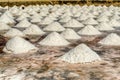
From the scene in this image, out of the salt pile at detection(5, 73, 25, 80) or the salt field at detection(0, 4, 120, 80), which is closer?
the salt pile at detection(5, 73, 25, 80)

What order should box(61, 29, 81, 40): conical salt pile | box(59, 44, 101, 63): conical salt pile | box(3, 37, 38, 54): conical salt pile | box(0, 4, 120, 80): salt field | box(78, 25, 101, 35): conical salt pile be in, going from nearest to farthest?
1. box(0, 4, 120, 80): salt field
2. box(59, 44, 101, 63): conical salt pile
3. box(3, 37, 38, 54): conical salt pile
4. box(61, 29, 81, 40): conical salt pile
5. box(78, 25, 101, 35): conical salt pile

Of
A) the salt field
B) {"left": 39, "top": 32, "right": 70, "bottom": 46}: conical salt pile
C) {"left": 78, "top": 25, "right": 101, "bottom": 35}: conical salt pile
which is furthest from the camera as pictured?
{"left": 78, "top": 25, "right": 101, "bottom": 35}: conical salt pile

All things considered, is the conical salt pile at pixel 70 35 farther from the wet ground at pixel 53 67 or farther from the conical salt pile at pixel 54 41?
the wet ground at pixel 53 67

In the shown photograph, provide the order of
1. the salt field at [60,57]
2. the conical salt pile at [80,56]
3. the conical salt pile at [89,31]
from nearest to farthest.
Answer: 1. the salt field at [60,57]
2. the conical salt pile at [80,56]
3. the conical salt pile at [89,31]

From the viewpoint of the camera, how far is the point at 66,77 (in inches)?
216

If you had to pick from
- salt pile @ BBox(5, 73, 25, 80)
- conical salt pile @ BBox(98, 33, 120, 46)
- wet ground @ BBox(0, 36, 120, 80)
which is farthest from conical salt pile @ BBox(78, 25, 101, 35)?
salt pile @ BBox(5, 73, 25, 80)

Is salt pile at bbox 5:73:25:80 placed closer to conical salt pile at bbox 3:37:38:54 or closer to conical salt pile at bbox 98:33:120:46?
conical salt pile at bbox 3:37:38:54

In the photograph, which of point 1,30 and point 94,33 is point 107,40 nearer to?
point 94,33

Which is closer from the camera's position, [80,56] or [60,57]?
Answer: [80,56]

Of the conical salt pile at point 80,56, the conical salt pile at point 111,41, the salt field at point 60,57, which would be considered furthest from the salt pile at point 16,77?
the conical salt pile at point 111,41

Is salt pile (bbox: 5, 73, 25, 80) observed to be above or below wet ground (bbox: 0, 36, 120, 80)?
below

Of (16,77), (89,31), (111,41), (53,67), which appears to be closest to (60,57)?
(53,67)

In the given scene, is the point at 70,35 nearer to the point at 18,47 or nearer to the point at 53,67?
the point at 18,47

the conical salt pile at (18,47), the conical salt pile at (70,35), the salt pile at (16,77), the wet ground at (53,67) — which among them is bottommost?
the salt pile at (16,77)
